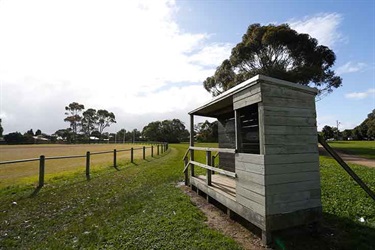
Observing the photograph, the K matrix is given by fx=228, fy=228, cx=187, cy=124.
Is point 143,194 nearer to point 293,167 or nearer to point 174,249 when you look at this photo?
point 174,249

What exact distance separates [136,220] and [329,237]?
3542 millimetres

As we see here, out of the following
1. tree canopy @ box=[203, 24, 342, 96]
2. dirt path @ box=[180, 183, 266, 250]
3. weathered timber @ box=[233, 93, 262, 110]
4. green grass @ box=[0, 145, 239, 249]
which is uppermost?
tree canopy @ box=[203, 24, 342, 96]

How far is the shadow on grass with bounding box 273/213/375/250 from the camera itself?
11.7ft

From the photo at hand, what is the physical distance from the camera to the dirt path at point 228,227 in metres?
3.71

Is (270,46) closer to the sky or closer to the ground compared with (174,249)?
closer to the sky

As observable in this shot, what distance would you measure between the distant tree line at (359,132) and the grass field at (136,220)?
59.6 m

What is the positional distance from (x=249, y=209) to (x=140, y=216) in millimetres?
2319

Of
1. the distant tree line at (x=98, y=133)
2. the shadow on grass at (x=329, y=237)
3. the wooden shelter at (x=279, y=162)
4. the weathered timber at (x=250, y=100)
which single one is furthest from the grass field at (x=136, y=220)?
the distant tree line at (x=98, y=133)

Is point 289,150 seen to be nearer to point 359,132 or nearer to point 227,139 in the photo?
point 227,139

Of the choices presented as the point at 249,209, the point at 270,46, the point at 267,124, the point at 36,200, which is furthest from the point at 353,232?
the point at 270,46

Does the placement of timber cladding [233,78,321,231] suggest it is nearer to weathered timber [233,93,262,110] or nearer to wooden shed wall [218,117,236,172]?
weathered timber [233,93,262,110]

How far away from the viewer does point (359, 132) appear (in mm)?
67062

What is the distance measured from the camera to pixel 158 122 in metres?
82.1

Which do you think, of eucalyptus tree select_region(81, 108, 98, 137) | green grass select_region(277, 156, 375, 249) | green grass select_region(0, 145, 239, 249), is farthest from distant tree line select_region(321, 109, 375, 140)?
eucalyptus tree select_region(81, 108, 98, 137)
